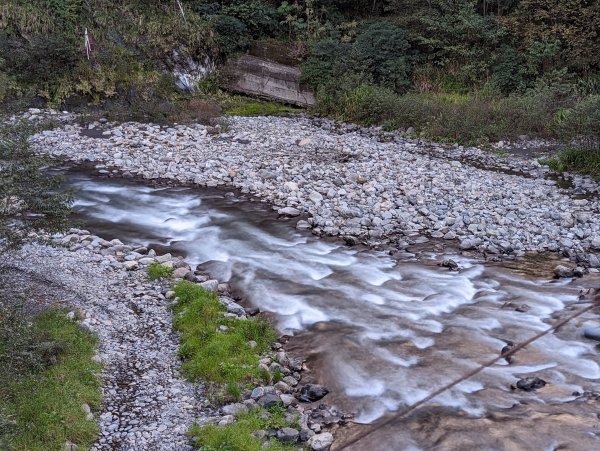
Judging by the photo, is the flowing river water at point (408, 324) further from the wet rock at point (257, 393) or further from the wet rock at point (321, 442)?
the wet rock at point (257, 393)

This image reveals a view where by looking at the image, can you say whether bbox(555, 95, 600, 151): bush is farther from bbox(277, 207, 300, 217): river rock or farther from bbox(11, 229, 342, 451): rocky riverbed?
bbox(11, 229, 342, 451): rocky riverbed

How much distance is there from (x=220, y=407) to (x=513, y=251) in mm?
5894

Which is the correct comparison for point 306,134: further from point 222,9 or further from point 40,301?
point 40,301

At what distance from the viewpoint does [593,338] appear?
6715mm

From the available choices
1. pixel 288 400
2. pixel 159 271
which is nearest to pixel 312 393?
pixel 288 400

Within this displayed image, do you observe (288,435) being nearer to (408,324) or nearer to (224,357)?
(224,357)

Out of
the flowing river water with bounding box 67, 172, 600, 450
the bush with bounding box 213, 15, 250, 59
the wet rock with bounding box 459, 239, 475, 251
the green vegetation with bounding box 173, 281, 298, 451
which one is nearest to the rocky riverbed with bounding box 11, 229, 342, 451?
the green vegetation with bounding box 173, 281, 298, 451

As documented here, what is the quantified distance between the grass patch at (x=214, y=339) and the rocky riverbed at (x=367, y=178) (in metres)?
3.21

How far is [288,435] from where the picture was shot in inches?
201

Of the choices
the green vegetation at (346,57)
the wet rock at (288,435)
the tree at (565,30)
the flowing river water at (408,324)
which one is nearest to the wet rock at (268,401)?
the wet rock at (288,435)

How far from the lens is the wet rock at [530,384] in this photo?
578cm

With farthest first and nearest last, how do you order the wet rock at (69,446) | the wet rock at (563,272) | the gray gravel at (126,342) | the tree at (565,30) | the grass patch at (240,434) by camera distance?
the tree at (565,30) → the wet rock at (563,272) → the gray gravel at (126,342) → the grass patch at (240,434) → the wet rock at (69,446)

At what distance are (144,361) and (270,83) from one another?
1566cm

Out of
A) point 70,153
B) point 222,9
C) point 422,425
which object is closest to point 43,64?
point 70,153
